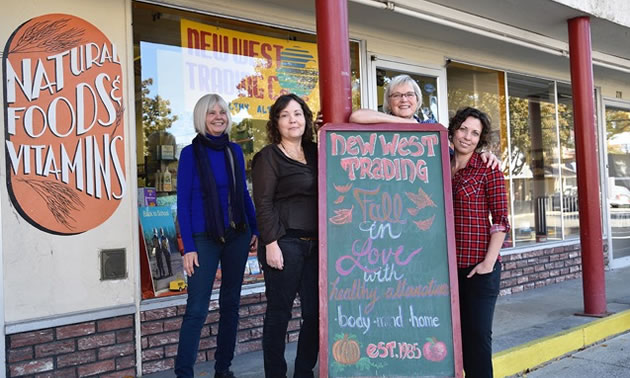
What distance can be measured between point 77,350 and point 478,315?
2.75 meters

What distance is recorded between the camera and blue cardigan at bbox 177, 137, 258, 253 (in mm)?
3658

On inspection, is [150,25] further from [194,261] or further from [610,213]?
[610,213]

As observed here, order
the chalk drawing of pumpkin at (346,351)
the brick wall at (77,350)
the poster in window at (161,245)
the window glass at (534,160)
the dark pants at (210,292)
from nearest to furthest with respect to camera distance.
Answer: the chalk drawing of pumpkin at (346,351) → the dark pants at (210,292) → the brick wall at (77,350) → the poster in window at (161,245) → the window glass at (534,160)

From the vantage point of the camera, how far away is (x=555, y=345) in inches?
196

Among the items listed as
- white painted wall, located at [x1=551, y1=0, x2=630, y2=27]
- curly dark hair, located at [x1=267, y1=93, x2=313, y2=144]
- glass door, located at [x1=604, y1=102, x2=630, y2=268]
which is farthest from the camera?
glass door, located at [x1=604, y1=102, x2=630, y2=268]

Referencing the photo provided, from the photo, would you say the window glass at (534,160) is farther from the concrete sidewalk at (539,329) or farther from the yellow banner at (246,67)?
the yellow banner at (246,67)

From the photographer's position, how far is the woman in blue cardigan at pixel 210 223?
3646 mm

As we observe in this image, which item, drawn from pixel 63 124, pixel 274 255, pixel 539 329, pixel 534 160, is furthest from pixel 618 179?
pixel 63 124

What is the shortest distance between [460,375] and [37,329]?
2.78 m

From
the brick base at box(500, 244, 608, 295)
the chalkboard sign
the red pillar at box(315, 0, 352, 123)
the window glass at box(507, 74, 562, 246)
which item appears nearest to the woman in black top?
the chalkboard sign

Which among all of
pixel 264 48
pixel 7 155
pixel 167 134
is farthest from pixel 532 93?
pixel 7 155

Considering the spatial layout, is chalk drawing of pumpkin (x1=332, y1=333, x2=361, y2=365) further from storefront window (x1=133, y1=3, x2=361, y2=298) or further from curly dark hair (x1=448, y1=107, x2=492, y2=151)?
storefront window (x1=133, y1=3, x2=361, y2=298)

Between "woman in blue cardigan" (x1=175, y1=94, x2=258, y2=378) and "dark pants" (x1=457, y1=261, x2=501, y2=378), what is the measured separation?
1450 millimetres

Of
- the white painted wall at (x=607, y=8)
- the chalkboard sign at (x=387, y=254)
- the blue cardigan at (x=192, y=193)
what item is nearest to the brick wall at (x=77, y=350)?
the blue cardigan at (x=192, y=193)
